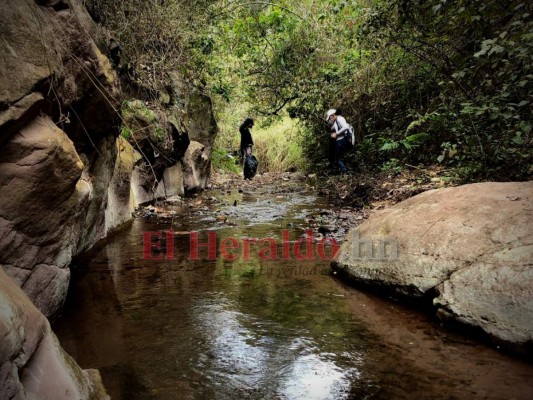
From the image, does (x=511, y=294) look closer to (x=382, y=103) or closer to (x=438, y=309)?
(x=438, y=309)

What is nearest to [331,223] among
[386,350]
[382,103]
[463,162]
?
[463,162]

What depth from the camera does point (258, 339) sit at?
306 centimetres

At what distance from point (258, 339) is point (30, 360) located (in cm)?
163

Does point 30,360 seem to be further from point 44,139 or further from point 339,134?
point 339,134

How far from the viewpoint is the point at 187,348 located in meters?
2.93

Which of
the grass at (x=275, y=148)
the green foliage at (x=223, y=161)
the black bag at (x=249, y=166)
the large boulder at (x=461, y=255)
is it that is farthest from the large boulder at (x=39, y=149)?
the grass at (x=275, y=148)

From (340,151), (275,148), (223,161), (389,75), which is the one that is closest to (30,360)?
(340,151)

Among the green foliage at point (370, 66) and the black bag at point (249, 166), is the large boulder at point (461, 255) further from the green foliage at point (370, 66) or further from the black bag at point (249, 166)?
the black bag at point (249, 166)

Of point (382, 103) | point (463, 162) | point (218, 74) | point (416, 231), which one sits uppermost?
point (218, 74)

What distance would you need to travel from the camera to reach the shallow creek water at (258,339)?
245 centimetres

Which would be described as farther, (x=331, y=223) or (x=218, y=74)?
(x=218, y=74)

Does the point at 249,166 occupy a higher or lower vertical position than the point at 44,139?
higher

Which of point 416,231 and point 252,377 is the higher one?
point 416,231

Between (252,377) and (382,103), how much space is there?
29.5 feet
